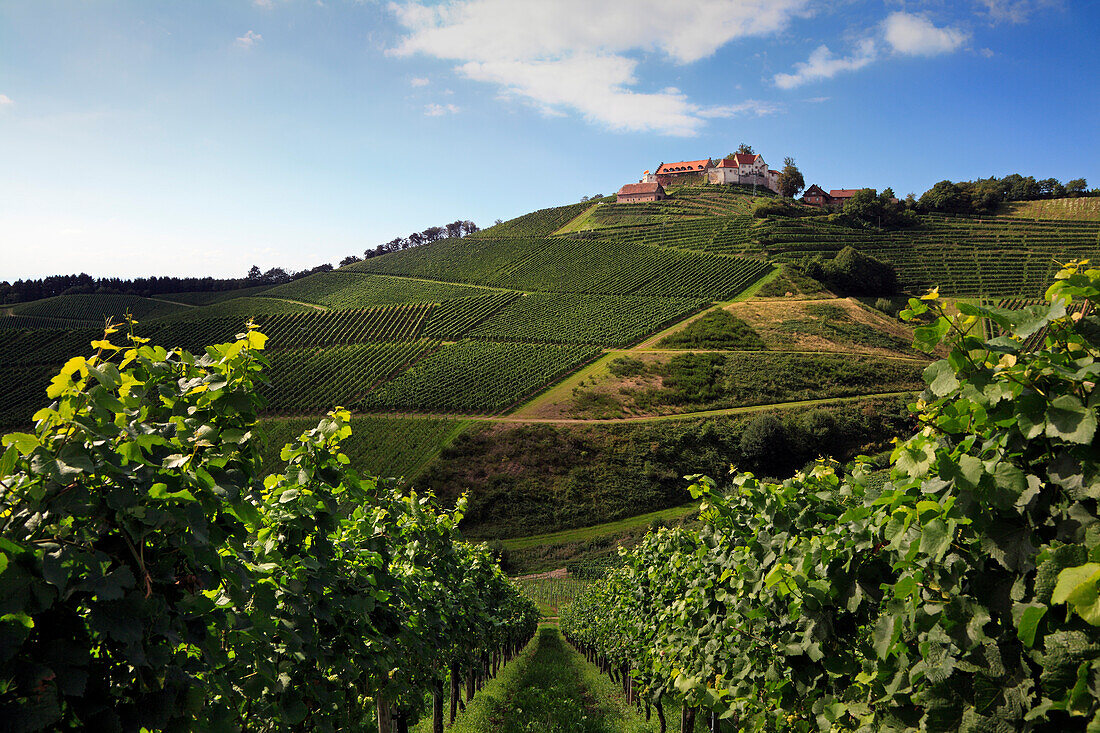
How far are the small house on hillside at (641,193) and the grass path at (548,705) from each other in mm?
130521

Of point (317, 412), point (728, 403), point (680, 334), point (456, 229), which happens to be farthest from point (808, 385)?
point (456, 229)

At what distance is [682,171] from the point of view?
534 ft

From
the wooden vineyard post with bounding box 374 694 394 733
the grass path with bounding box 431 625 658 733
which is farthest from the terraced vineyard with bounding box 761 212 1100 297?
the wooden vineyard post with bounding box 374 694 394 733

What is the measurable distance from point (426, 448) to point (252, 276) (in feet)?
385

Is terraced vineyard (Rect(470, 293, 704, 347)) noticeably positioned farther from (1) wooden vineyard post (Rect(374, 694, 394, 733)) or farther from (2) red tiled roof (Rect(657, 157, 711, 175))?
(2) red tiled roof (Rect(657, 157, 711, 175))

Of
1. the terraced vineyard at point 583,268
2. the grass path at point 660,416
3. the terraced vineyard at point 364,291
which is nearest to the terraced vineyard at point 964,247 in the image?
the terraced vineyard at point 583,268

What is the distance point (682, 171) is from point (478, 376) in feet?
390

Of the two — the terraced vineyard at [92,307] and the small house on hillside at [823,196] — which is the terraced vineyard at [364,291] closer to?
the terraced vineyard at [92,307]

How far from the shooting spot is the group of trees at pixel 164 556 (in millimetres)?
2219

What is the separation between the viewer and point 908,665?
308 centimetres

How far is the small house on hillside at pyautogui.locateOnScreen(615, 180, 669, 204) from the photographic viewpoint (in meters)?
144

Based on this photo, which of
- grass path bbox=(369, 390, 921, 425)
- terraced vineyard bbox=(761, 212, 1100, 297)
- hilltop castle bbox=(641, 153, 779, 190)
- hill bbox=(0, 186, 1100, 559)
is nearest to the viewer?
hill bbox=(0, 186, 1100, 559)

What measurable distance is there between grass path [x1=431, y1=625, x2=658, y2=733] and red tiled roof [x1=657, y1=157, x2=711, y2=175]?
503 feet

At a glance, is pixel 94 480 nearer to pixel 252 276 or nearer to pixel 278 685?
pixel 278 685
